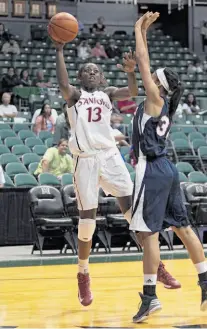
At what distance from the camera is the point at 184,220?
6.48 m

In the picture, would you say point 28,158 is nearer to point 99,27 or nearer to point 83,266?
point 83,266

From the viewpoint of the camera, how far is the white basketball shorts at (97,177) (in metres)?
7.05

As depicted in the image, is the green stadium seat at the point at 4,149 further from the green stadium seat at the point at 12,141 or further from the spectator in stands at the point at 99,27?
the spectator in stands at the point at 99,27

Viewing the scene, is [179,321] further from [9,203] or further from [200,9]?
[200,9]

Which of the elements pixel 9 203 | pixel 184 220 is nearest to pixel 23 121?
pixel 9 203

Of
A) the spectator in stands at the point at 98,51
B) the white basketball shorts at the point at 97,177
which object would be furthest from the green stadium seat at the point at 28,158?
the spectator in stands at the point at 98,51

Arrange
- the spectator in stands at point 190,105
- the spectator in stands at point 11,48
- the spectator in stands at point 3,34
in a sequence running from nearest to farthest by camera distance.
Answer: the spectator in stands at point 190,105 → the spectator in stands at point 11,48 → the spectator in stands at point 3,34

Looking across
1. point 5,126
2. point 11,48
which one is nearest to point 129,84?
point 5,126

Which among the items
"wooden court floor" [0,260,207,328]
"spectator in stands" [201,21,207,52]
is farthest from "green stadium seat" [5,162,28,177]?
"spectator in stands" [201,21,207,52]

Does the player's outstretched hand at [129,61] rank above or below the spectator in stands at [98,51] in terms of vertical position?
above

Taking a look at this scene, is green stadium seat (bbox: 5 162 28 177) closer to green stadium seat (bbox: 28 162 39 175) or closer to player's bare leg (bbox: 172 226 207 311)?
green stadium seat (bbox: 28 162 39 175)

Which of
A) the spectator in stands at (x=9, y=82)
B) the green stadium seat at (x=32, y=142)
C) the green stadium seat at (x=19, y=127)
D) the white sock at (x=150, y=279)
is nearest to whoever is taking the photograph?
the white sock at (x=150, y=279)

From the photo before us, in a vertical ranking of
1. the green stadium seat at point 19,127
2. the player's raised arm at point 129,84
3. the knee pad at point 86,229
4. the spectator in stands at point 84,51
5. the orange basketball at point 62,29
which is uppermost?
the orange basketball at point 62,29

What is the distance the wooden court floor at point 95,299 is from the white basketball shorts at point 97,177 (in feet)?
2.87
